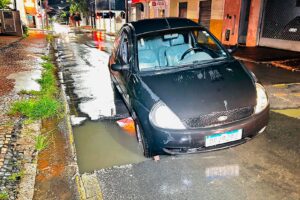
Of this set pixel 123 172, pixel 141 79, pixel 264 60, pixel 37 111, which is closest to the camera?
pixel 123 172

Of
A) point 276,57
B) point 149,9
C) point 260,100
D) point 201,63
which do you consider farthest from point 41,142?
point 149,9

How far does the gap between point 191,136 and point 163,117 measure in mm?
403

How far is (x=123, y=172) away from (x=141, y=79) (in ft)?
4.34

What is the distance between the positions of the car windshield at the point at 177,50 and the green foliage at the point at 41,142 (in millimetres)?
1897

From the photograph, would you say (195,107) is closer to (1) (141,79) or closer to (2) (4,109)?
(1) (141,79)

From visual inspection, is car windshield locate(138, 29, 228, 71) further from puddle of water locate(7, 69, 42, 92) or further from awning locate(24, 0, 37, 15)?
awning locate(24, 0, 37, 15)

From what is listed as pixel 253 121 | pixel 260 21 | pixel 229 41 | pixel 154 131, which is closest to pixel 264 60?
pixel 260 21

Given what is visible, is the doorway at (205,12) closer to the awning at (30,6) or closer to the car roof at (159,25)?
the car roof at (159,25)

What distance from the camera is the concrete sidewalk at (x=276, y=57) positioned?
32.0 feet

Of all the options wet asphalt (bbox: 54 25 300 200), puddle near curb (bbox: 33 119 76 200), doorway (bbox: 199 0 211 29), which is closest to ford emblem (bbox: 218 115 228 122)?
wet asphalt (bbox: 54 25 300 200)

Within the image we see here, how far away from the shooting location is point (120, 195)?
Answer: 9.64 feet

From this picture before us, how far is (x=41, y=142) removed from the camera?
3984 mm

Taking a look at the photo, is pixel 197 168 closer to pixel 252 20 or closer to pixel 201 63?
pixel 201 63

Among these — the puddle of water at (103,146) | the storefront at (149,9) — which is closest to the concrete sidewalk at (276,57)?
the puddle of water at (103,146)
